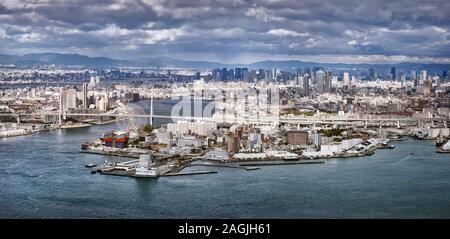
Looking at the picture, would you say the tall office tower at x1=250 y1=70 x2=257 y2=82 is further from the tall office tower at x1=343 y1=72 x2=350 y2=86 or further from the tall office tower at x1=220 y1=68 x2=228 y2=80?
the tall office tower at x1=343 y1=72 x2=350 y2=86

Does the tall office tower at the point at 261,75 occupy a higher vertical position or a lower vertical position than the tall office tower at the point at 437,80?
higher

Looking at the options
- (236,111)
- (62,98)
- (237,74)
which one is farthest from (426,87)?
(62,98)

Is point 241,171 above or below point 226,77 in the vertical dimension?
below

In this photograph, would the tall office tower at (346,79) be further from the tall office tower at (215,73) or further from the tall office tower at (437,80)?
the tall office tower at (215,73)

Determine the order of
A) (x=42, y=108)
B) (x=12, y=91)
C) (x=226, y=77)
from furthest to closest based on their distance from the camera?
1. (x=226, y=77)
2. (x=12, y=91)
3. (x=42, y=108)

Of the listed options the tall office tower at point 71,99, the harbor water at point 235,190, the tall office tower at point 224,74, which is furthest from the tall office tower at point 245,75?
the harbor water at point 235,190

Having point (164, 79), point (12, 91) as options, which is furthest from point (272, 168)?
point (12, 91)

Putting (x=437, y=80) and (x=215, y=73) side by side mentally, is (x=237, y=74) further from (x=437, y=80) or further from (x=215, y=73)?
(x=437, y=80)

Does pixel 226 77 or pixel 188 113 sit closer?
pixel 188 113
